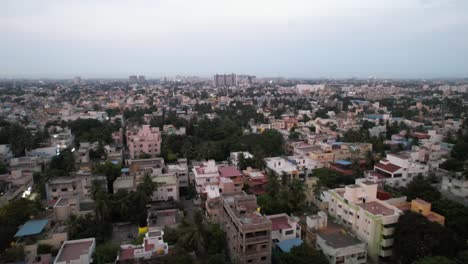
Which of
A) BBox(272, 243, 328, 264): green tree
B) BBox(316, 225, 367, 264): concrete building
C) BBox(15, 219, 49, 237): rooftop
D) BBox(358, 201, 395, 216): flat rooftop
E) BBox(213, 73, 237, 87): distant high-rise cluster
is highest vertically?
BBox(213, 73, 237, 87): distant high-rise cluster

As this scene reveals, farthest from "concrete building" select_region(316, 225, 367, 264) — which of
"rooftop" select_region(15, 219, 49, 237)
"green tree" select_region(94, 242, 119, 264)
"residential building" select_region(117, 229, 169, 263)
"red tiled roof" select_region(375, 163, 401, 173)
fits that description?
"rooftop" select_region(15, 219, 49, 237)

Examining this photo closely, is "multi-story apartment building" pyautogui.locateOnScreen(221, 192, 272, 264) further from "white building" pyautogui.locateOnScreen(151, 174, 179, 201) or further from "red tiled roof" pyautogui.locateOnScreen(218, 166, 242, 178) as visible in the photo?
"red tiled roof" pyautogui.locateOnScreen(218, 166, 242, 178)

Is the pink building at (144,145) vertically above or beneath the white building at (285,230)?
above

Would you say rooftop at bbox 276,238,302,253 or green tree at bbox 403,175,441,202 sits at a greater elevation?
green tree at bbox 403,175,441,202

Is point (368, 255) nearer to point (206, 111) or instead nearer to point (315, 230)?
point (315, 230)

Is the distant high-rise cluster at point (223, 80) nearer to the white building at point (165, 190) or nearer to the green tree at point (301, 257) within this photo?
the white building at point (165, 190)

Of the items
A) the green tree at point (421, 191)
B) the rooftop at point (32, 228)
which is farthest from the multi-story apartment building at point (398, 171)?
the rooftop at point (32, 228)

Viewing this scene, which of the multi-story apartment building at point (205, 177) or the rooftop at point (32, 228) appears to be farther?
the multi-story apartment building at point (205, 177)
